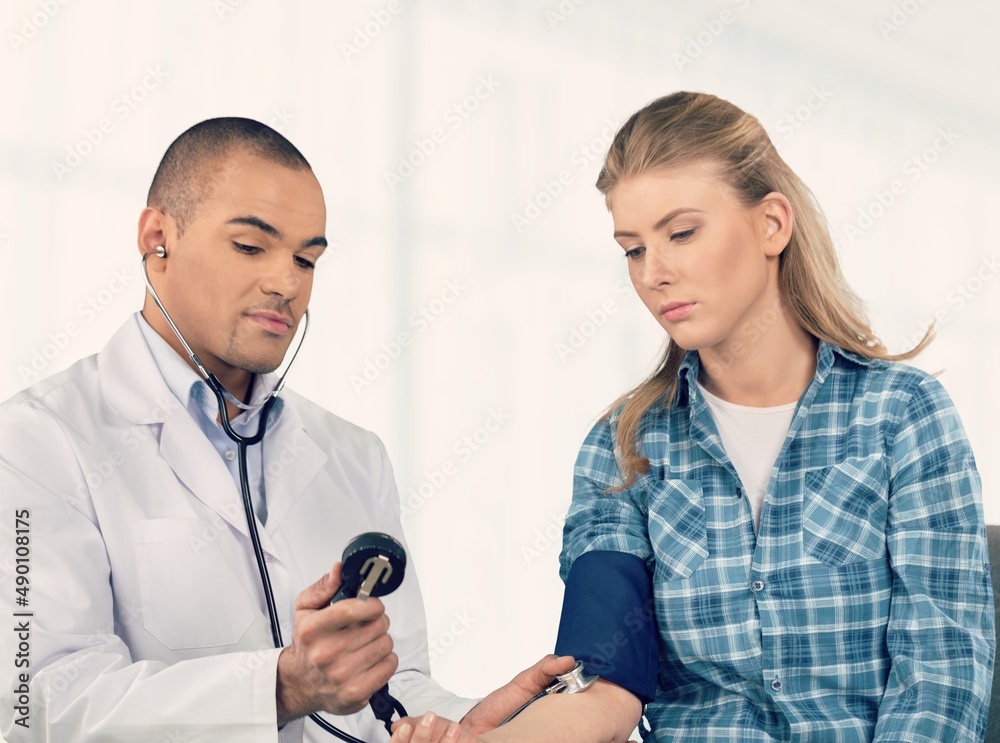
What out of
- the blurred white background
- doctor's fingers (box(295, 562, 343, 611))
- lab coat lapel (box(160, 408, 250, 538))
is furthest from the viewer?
the blurred white background

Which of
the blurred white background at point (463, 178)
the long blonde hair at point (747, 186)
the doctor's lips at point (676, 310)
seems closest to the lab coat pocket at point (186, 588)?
the long blonde hair at point (747, 186)

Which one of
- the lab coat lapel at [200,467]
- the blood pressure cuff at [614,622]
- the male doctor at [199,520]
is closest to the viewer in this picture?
the male doctor at [199,520]

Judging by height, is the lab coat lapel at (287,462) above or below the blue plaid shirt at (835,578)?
above

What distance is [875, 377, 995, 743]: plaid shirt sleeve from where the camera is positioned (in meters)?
1.25

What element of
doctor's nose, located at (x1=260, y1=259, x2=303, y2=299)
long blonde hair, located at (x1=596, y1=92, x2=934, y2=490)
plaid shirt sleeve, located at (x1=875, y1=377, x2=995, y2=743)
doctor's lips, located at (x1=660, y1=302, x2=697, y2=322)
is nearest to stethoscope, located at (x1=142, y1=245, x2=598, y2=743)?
doctor's nose, located at (x1=260, y1=259, x2=303, y2=299)

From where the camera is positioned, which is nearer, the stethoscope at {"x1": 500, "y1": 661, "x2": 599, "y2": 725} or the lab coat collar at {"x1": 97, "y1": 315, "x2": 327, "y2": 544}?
the stethoscope at {"x1": 500, "y1": 661, "x2": 599, "y2": 725}

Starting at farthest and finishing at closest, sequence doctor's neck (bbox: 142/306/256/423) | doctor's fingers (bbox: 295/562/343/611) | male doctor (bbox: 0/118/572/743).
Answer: doctor's neck (bbox: 142/306/256/423) → male doctor (bbox: 0/118/572/743) → doctor's fingers (bbox: 295/562/343/611)

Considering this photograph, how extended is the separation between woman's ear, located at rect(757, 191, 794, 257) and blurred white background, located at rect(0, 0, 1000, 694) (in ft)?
4.51

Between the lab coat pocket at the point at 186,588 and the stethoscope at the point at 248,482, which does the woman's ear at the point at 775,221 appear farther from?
the lab coat pocket at the point at 186,588

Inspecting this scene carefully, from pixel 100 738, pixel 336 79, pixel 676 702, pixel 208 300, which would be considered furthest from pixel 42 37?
pixel 676 702

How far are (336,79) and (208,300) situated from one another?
1311 millimetres

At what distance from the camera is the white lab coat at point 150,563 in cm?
125

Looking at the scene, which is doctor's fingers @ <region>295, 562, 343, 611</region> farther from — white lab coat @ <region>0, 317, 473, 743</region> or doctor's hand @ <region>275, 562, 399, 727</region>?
white lab coat @ <region>0, 317, 473, 743</region>

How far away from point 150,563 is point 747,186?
1.00 meters
